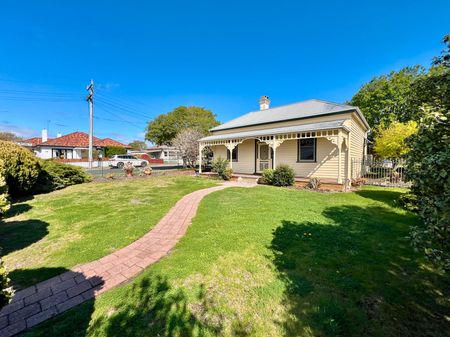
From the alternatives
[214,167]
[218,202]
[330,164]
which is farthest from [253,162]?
[218,202]

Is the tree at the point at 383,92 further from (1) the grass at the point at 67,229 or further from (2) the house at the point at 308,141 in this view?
(1) the grass at the point at 67,229

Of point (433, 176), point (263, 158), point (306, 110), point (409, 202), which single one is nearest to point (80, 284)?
point (433, 176)

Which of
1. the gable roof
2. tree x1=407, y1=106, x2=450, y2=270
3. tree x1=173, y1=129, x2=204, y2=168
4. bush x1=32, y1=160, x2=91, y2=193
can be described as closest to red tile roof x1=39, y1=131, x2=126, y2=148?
tree x1=173, y1=129, x2=204, y2=168

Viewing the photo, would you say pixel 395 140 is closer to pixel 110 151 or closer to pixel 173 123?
pixel 173 123

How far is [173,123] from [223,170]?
816 inches

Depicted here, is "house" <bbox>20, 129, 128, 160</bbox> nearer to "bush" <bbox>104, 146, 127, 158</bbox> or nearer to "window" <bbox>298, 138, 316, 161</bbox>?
"bush" <bbox>104, 146, 127, 158</bbox>

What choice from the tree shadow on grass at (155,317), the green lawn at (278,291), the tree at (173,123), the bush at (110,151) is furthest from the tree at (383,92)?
the bush at (110,151)

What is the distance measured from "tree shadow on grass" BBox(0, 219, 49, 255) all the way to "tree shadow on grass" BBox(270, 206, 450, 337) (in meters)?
5.29

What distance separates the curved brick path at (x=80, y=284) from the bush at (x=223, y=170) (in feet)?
31.9

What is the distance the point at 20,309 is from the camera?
2514 mm

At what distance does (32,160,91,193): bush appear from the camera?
977 cm

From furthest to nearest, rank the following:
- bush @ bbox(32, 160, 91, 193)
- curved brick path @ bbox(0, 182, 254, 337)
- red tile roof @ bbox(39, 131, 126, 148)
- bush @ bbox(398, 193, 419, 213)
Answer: red tile roof @ bbox(39, 131, 126, 148)
bush @ bbox(32, 160, 91, 193)
bush @ bbox(398, 193, 419, 213)
curved brick path @ bbox(0, 182, 254, 337)

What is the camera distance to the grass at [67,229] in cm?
361

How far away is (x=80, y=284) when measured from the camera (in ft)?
9.73
